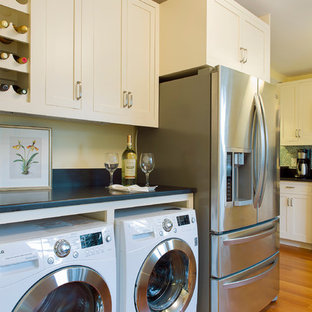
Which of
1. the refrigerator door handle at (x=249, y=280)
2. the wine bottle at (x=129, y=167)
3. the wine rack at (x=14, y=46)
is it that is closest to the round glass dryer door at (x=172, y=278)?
the refrigerator door handle at (x=249, y=280)

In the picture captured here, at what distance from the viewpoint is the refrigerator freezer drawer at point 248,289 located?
74.1 inches

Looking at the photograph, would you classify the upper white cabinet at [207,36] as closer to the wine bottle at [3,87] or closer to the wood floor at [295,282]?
the wine bottle at [3,87]

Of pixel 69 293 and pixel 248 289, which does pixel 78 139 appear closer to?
pixel 69 293

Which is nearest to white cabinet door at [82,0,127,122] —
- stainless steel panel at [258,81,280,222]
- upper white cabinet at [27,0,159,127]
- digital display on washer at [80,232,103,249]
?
upper white cabinet at [27,0,159,127]

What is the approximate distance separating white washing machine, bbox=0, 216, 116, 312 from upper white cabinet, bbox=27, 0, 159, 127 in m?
0.72

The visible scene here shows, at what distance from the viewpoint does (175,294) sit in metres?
1.80

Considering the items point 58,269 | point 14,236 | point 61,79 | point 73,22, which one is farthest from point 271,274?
point 73,22

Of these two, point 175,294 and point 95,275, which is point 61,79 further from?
point 175,294

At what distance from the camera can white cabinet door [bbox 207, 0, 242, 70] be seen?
2080 mm

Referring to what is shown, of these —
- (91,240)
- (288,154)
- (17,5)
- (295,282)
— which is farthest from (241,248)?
(288,154)

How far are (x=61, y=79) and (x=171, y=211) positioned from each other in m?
1.04

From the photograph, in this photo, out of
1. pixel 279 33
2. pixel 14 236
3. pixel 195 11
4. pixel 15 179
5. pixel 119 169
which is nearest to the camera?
pixel 14 236

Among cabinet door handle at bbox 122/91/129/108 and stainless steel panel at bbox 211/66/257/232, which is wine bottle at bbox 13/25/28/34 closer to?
cabinet door handle at bbox 122/91/129/108

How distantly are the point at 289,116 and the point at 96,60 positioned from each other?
11.7 feet
